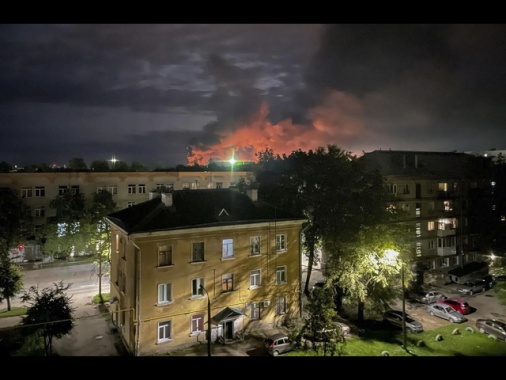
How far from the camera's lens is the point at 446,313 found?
16828 mm

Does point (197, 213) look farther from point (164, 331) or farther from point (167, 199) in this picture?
point (164, 331)

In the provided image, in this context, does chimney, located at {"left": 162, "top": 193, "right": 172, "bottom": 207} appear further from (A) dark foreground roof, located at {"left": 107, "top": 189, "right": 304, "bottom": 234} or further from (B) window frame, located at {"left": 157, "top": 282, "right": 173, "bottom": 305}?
(B) window frame, located at {"left": 157, "top": 282, "right": 173, "bottom": 305}

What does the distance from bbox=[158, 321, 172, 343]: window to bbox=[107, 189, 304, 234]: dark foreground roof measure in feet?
11.5

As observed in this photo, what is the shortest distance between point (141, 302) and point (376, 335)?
9.73 meters

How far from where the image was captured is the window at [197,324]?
13.8m

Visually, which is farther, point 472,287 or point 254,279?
point 472,287

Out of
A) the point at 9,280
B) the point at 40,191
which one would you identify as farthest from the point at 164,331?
the point at 40,191

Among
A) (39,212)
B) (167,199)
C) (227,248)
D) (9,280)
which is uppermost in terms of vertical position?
(167,199)

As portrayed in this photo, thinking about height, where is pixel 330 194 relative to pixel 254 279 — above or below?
above

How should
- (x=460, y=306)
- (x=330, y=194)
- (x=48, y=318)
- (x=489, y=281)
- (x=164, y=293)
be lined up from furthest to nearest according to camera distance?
(x=489, y=281), (x=330, y=194), (x=460, y=306), (x=164, y=293), (x=48, y=318)

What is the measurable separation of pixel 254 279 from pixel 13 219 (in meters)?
18.5

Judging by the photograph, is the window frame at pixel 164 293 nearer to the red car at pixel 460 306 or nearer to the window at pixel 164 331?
the window at pixel 164 331

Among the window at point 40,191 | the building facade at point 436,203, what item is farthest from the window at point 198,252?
the window at point 40,191
